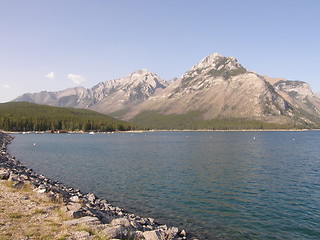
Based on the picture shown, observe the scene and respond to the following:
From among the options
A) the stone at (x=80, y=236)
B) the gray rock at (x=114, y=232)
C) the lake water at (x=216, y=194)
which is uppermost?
the stone at (x=80, y=236)

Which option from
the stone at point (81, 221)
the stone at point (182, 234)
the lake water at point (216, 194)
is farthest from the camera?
the lake water at point (216, 194)

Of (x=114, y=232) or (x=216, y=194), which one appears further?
(x=216, y=194)

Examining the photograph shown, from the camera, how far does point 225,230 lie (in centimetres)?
2862

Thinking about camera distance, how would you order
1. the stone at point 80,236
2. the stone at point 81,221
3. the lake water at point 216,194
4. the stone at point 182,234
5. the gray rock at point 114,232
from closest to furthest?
the stone at point 80,236, the gray rock at point 114,232, the stone at point 81,221, the stone at point 182,234, the lake water at point 216,194

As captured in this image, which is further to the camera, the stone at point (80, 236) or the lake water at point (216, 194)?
the lake water at point (216, 194)

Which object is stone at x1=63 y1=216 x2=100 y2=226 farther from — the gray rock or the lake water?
the lake water

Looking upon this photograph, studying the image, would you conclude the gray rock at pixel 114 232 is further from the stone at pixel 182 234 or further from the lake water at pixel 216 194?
the lake water at pixel 216 194

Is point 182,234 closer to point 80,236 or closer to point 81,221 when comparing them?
point 81,221

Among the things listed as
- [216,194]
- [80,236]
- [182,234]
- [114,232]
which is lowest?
[216,194]

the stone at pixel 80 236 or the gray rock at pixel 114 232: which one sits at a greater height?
the stone at pixel 80 236

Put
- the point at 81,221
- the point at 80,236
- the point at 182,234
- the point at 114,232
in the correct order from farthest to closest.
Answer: the point at 182,234 → the point at 81,221 → the point at 114,232 → the point at 80,236

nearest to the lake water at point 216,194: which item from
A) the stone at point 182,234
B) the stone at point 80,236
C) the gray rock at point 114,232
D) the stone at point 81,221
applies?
the stone at point 182,234

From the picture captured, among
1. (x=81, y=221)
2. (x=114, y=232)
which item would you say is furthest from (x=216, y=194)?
(x=114, y=232)

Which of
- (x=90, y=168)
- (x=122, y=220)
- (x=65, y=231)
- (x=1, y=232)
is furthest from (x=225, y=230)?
(x=90, y=168)
